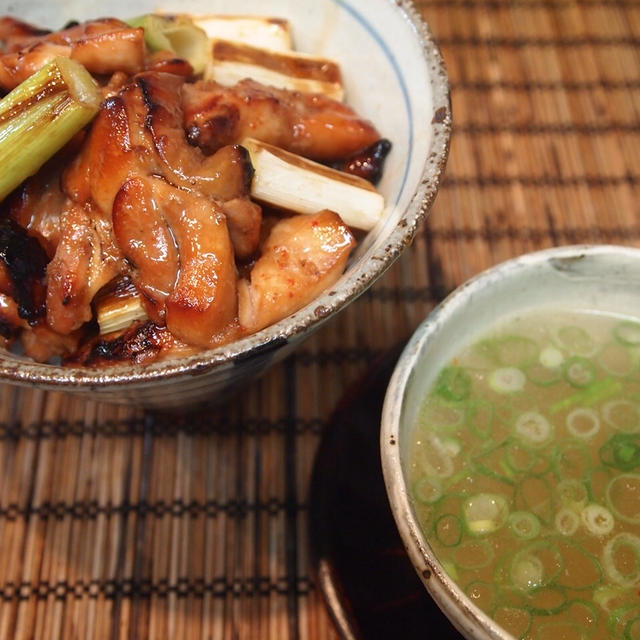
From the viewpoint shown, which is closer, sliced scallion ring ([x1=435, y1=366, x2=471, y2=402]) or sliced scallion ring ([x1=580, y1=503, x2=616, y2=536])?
sliced scallion ring ([x1=580, y1=503, x2=616, y2=536])

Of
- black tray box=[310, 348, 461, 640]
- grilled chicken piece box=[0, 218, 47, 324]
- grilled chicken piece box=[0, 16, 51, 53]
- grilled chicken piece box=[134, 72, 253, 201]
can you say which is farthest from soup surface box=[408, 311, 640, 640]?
grilled chicken piece box=[0, 16, 51, 53]

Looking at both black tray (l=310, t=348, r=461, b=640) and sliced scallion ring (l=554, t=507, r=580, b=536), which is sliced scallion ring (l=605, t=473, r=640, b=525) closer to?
sliced scallion ring (l=554, t=507, r=580, b=536)

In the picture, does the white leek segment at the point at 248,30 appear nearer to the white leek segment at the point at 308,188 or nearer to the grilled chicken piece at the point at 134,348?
the white leek segment at the point at 308,188

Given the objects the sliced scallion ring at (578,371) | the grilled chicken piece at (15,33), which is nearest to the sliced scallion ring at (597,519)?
the sliced scallion ring at (578,371)

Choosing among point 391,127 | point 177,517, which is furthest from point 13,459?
point 391,127

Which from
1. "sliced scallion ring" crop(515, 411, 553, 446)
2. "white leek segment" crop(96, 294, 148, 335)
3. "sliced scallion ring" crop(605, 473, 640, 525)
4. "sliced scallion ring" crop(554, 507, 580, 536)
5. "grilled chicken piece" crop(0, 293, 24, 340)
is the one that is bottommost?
"sliced scallion ring" crop(605, 473, 640, 525)

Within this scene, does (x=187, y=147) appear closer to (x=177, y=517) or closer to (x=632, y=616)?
(x=177, y=517)
